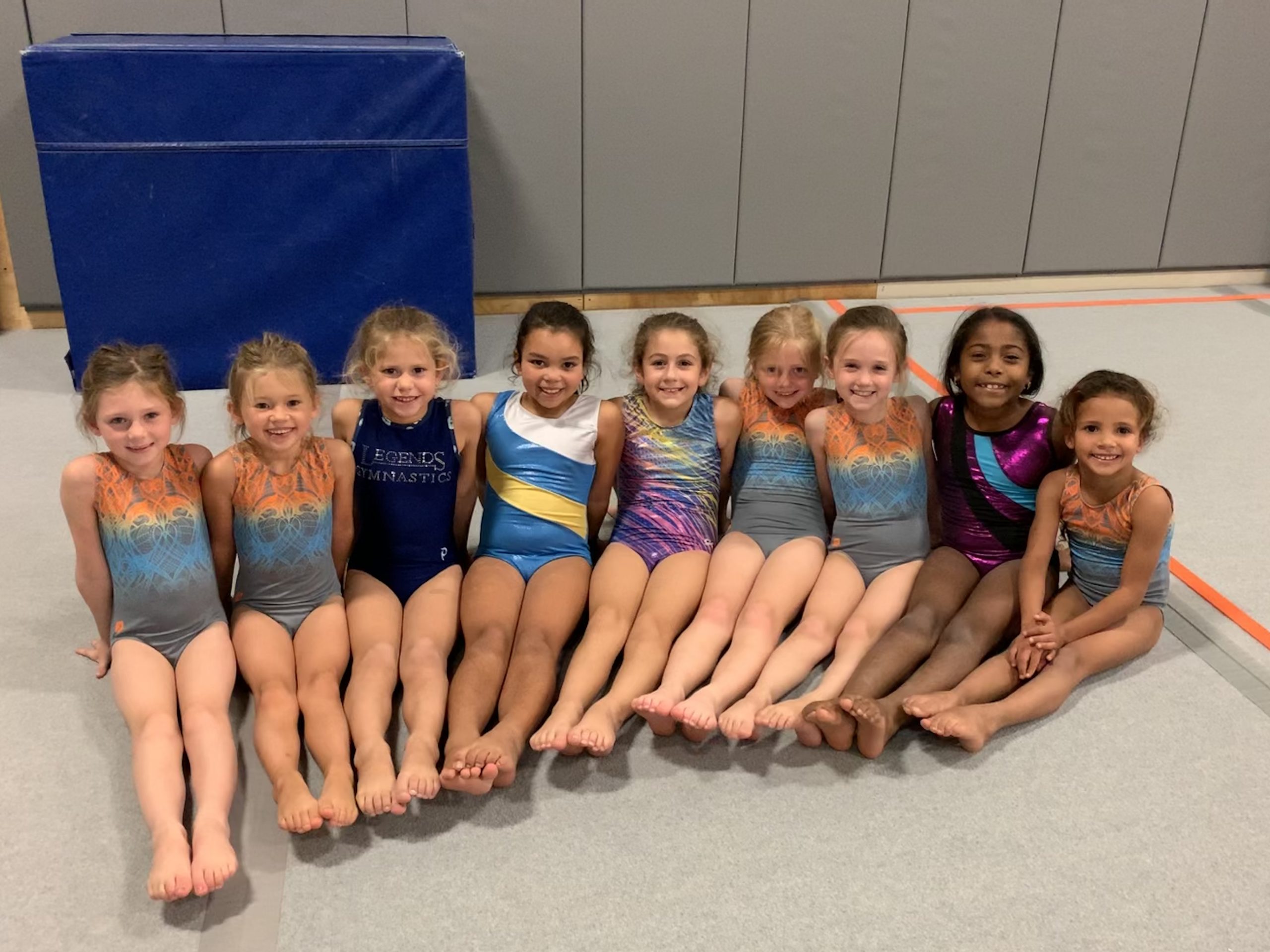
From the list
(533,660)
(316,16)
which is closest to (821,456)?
(533,660)

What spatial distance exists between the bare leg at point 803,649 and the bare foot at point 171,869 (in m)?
0.88

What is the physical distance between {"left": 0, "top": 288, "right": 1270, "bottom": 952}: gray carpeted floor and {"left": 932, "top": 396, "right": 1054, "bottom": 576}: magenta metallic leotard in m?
0.35

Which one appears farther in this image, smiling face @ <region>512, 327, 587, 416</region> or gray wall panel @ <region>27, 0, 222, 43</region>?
gray wall panel @ <region>27, 0, 222, 43</region>

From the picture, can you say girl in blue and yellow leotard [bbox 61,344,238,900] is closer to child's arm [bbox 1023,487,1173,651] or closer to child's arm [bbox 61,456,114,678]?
child's arm [bbox 61,456,114,678]

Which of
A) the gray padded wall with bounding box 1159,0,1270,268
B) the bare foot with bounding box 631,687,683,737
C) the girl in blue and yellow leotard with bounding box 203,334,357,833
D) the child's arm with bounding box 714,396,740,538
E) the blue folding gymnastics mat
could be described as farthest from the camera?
the gray padded wall with bounding box 1159,0,1270,268

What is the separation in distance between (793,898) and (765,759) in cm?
34

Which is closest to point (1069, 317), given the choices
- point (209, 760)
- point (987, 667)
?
point (987, 667)

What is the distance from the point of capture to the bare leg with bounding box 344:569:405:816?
1759 mm

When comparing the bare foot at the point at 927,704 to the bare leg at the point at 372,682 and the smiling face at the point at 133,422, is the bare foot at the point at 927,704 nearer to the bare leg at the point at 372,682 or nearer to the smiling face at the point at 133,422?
the bare leg at the point at 372,682

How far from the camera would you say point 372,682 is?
200 cm

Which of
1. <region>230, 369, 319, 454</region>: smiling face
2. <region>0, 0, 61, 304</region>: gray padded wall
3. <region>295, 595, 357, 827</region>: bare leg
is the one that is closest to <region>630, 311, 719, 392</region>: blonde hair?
<region>230, 369, 319, 454</region>: smiling face

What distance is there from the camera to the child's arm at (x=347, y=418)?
7.44 feet

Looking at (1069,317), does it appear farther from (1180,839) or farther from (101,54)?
(101,54)

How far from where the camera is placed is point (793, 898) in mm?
1669
